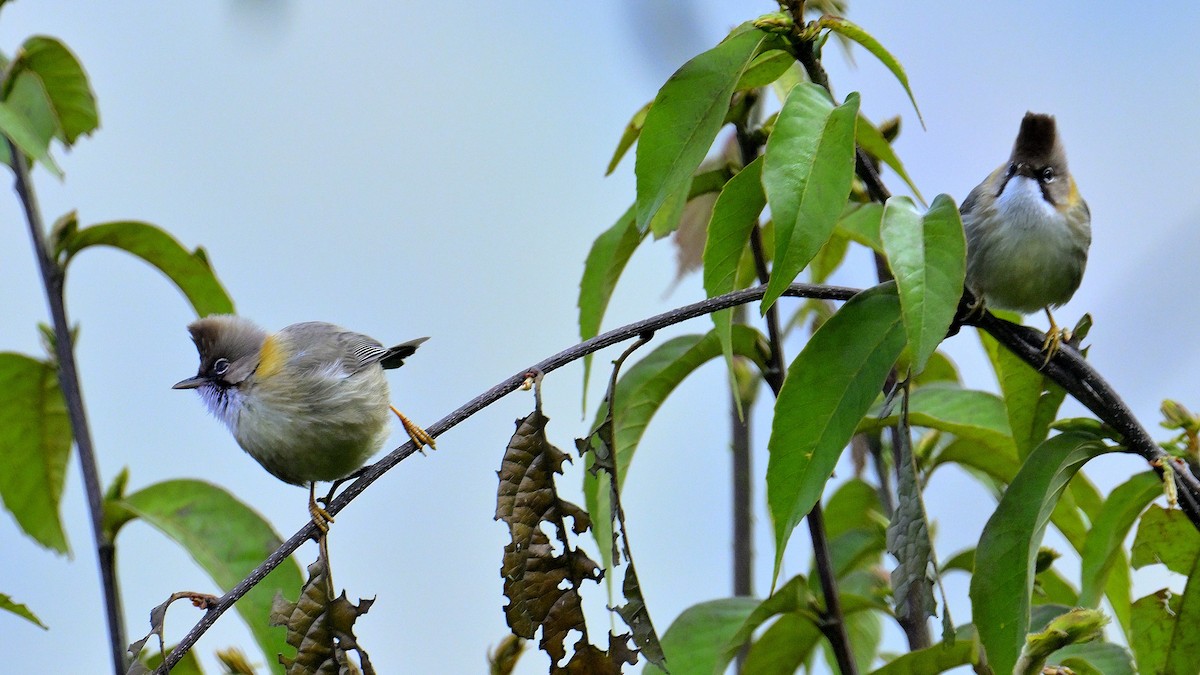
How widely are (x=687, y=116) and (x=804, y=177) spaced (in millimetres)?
181

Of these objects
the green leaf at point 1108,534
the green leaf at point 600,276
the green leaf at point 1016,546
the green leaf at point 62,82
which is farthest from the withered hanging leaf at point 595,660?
the green leaf at point 62,82

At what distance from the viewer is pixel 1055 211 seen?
6.69 feet

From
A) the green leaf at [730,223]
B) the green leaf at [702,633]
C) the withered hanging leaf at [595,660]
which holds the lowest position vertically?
the withered hanging leaf at [595,660]

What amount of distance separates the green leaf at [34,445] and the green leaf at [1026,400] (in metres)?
1.50

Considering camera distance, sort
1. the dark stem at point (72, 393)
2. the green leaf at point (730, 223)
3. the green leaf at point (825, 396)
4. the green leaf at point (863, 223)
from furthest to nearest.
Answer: the dark stem at point (72, 393)
the green leaf at point (863, 223)
the green leaf at point (730, 223)
the green leaf at point (825, 396)

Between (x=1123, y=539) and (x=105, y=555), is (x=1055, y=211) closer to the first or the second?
(x=1123, y=539)

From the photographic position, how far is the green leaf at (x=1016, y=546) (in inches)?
43.2

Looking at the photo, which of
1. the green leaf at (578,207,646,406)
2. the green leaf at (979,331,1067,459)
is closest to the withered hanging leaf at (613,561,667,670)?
the green leaf at (578,207,646,406)

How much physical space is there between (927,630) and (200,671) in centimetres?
110

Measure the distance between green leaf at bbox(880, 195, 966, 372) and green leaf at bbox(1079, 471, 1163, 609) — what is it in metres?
0.53

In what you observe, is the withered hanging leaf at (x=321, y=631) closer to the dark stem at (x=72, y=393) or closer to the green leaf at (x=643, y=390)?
the green leaf at (x=643, y=390)

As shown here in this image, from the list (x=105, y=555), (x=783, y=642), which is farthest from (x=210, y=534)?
(x=783, y=642)

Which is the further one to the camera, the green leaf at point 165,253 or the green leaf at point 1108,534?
the green leaf at point 165,253

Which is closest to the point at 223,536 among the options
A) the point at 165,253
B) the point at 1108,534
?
the point at 165,253
